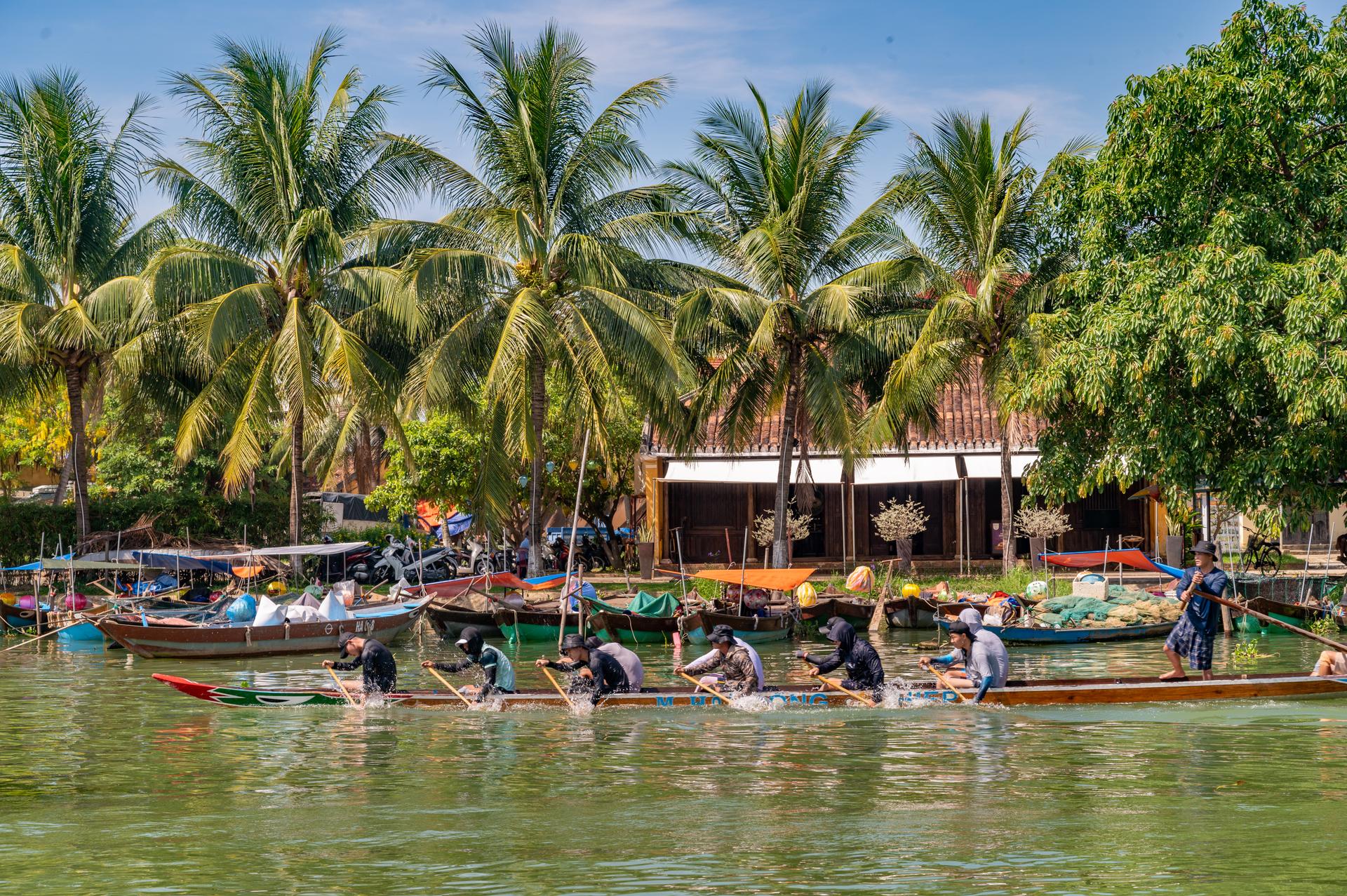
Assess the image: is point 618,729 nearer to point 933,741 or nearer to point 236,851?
point 933,741

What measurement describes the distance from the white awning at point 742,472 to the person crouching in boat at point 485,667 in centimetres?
1689

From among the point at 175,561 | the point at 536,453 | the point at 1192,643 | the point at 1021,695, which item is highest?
the point at 536,453

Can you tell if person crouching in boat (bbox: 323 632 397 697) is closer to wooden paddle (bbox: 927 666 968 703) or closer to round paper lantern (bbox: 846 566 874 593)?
wooden paddle (bbox: 927 666 968 703)

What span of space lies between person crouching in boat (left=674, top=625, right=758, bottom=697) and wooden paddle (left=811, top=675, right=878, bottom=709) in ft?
2.64

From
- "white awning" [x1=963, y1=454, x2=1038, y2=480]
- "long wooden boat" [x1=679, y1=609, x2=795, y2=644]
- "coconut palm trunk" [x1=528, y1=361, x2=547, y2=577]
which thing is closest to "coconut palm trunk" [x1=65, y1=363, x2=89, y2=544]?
"coconut palm trunk" [x1=528, y1=361, x2=547, y2=577]

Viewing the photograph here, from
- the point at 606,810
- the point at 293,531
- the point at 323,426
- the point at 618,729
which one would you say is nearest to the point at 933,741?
the point at 618,729

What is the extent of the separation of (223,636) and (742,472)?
14.1 metres

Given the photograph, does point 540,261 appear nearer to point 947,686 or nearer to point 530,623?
point 530,623

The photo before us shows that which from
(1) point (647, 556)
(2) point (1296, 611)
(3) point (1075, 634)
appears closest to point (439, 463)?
(1) point (647, 556)

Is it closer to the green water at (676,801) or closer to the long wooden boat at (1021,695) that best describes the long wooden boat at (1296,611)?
the long wooden boat at (1021,695)

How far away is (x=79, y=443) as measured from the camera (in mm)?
31797

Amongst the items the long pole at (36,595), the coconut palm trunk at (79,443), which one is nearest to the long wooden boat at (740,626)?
the long pole at (36,595)

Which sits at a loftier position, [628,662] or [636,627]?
[628,662]

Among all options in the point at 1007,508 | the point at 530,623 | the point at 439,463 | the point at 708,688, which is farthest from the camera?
the point at 439,463
